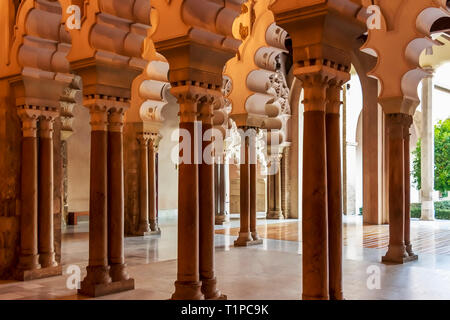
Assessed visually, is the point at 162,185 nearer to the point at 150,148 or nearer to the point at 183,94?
the point at 150,148

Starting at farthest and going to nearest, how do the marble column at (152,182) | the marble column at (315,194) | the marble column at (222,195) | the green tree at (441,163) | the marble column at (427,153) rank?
the green tree at (441,163) → the marble column at (427,153) → the marble column at (222,195) → the marble column at (152,182) → the marble column at (315,194)

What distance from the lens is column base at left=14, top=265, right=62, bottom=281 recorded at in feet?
21.8

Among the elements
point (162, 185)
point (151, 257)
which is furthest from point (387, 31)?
point (162, 185)

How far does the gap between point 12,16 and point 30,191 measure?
8.00 feet

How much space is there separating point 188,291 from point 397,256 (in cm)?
454

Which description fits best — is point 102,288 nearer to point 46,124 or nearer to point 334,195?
point 46,124

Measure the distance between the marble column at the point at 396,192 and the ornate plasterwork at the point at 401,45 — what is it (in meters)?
0.29

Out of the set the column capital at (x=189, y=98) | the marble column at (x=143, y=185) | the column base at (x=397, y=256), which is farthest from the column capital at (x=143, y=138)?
the column capital at (x=189, y=98)

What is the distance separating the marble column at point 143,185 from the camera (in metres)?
12.0

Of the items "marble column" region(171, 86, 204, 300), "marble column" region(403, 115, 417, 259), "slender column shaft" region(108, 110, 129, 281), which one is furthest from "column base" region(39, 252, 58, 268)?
"marble column" region(403, 115, 417, 259)

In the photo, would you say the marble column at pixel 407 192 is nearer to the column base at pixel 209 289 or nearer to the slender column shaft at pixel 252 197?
the slender column shaft at pixel 252 197

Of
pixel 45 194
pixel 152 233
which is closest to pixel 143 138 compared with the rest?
pixel 152 233

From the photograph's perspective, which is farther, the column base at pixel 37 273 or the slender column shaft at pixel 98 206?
the column base at pixel 37 273

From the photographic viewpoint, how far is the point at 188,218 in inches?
199
